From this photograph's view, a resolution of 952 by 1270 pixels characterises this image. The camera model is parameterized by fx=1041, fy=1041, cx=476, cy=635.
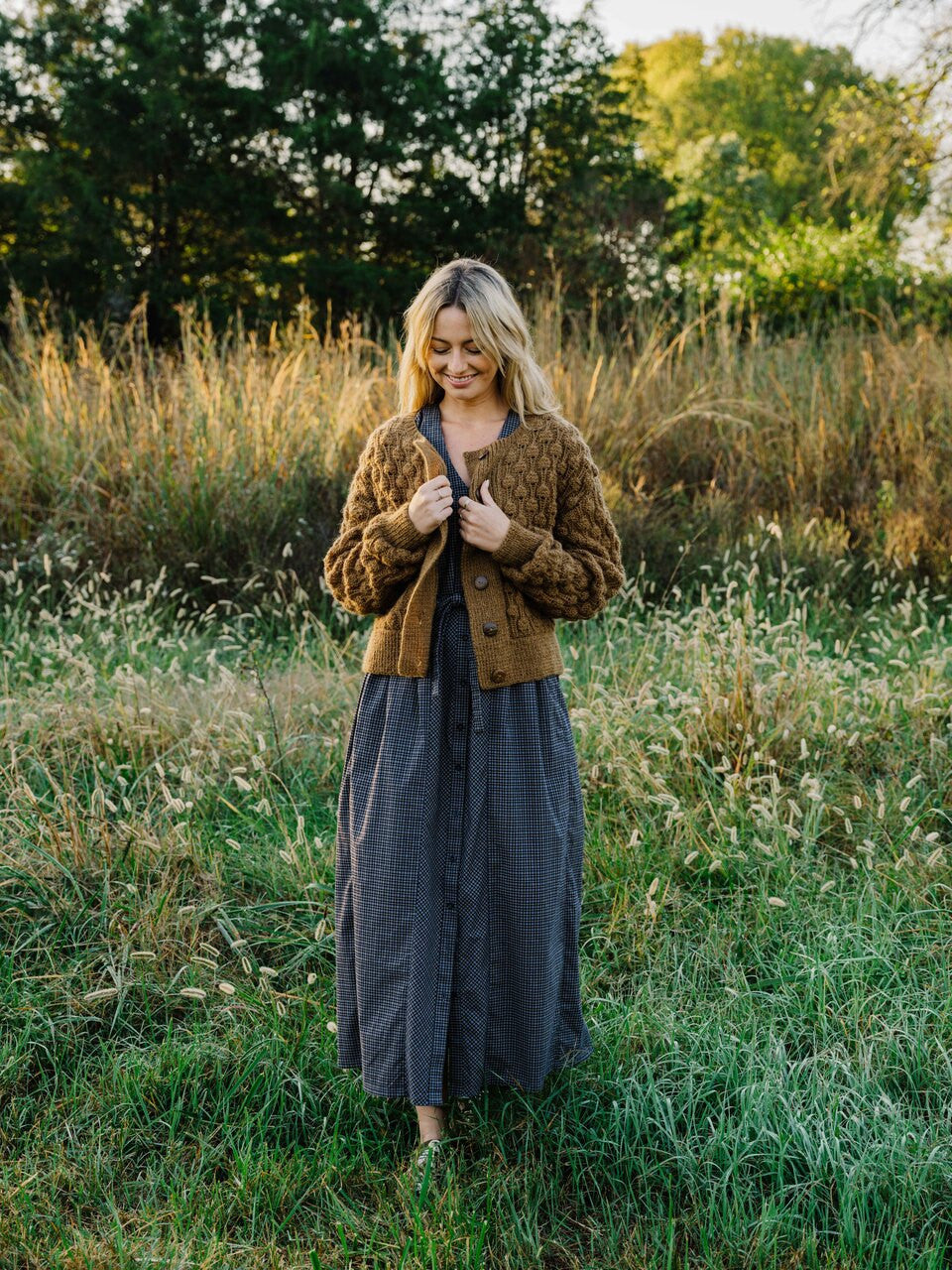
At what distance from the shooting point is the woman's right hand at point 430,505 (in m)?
2.05

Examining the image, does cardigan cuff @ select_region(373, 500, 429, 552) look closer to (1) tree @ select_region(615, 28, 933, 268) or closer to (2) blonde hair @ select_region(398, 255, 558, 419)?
(2) blonde hair @ select_region(398, 255, 558, 419)

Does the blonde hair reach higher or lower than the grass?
higher

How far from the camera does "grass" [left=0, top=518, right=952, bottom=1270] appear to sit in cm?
206

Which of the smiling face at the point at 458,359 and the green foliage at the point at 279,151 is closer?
the smiling face at the point at 458,359

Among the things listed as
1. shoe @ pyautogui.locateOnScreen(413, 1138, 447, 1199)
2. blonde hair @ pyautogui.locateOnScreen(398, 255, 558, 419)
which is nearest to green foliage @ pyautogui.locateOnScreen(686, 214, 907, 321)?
blonde hair @ pyautogui.locateOnScreen(398, 255, 558, 419)

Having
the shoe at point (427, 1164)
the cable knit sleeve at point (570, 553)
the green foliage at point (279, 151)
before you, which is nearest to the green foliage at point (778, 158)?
the green foliage at point (279, 151)

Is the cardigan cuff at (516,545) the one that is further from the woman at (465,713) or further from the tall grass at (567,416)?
the tall grass at (567,416)

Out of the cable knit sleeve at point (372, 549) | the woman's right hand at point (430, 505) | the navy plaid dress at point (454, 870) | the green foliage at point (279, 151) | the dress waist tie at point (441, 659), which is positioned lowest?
the navy plaid dress at point (454, 870)

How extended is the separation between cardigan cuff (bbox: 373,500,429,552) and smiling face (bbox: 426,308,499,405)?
274 millimetres

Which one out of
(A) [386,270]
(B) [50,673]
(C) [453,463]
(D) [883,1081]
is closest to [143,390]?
(B) [50,673]

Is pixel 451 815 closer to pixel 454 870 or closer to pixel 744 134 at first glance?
pixel 454 870

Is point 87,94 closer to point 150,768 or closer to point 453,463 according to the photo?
point 150,768

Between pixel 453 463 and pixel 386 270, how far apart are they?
12.6 meters

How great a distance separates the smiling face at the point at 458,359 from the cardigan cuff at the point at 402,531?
27 centimetres
